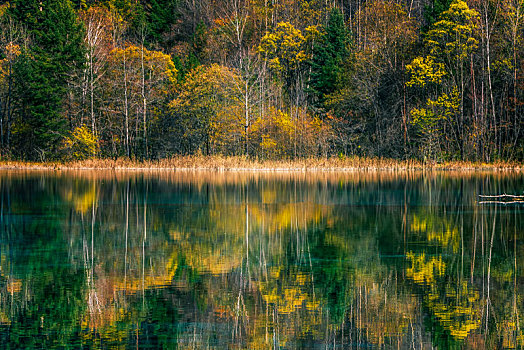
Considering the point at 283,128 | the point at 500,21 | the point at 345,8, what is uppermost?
the point at 345,8

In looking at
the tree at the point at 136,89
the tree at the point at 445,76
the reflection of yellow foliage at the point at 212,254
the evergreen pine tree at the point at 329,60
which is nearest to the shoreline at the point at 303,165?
the tree at the point at 445,76

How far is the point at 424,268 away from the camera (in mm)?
14523

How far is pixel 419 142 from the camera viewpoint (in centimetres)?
6097

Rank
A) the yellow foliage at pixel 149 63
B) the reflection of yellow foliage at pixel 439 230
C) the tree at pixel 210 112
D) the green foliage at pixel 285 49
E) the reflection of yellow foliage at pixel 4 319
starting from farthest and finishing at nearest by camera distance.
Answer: the green foliage at pixel 285 49 → the yellow foliage at pixel 149 63 → the tree at pixel 210 112 → the reflection of yellow foliage at pixel 439 230 → the reflection of yellow foliage at pixel 4 319

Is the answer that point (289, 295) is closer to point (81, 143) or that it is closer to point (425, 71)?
point (425, 71)

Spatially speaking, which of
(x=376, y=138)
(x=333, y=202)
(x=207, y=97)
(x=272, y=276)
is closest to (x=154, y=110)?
(x=207, y=97)

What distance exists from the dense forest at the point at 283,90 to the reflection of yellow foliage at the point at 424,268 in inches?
1599

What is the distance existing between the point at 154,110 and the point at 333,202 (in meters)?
42.0

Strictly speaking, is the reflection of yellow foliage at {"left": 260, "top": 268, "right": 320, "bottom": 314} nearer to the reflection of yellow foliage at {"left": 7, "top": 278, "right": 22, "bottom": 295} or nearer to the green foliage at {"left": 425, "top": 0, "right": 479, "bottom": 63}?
the reflection of yellow foliage at {"left": 7, "top": 278, "right": 22, "bottom": 295}

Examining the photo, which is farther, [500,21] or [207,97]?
[207,97]

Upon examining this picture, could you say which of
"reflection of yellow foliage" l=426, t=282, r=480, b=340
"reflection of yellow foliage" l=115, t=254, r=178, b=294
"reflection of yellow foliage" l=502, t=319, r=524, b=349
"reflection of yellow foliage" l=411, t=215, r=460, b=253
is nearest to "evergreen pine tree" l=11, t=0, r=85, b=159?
"reflection of yellow foliage" l=411, t=215, r=460, b=253

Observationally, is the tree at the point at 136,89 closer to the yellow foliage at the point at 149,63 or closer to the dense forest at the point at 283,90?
the yellow foliage at the point at 149,63

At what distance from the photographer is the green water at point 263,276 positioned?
9.88 metres

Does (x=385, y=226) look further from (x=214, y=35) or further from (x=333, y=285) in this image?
(x=214, y=35)
